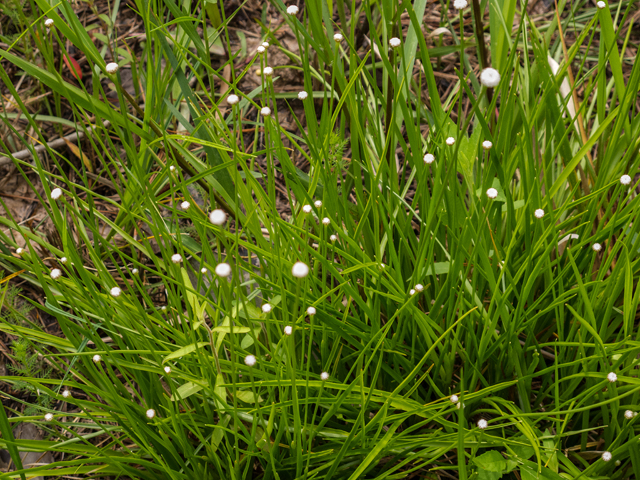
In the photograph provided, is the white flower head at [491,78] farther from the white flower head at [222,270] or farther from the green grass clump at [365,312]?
the white flower head at [222,270]

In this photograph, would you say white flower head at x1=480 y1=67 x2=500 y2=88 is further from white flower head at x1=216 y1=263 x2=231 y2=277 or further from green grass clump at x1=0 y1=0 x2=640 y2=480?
white flower head at x1=216 y1=263 x2=231 y2=277

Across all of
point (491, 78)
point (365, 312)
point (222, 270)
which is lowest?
point (365, 312)

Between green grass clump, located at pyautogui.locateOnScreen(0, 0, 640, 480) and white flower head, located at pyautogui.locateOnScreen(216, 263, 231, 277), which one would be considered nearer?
white flower head, located at pyautogui.locateOnScreen(216, 263, 231, 277)

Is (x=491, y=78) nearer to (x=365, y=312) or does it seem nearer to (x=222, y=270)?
(x=222, y=270)

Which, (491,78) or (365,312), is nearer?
(491,78)

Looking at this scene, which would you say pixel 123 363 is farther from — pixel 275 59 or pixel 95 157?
pixel 275 59

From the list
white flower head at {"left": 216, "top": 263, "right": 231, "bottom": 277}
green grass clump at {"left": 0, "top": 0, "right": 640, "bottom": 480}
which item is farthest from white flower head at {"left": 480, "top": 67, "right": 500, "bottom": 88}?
white flower head at {"left": 216, "top": 263, "right": 231, "bottom": 277}

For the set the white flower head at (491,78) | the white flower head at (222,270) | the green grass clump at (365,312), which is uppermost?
the white flower head at (491,78)

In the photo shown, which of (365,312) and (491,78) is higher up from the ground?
(491,78)

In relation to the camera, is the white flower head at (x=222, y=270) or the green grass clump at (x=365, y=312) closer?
the white flower head at (x=222, y=270)

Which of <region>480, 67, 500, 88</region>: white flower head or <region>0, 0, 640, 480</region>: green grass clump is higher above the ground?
<region>480, 67, 500, 88</region>: white flower head

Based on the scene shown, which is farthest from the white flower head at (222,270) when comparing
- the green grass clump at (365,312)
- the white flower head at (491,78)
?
the white flower head at (491,78)

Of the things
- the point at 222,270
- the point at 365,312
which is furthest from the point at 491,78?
the point at 365,312

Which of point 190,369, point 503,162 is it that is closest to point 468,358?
point 503,162
